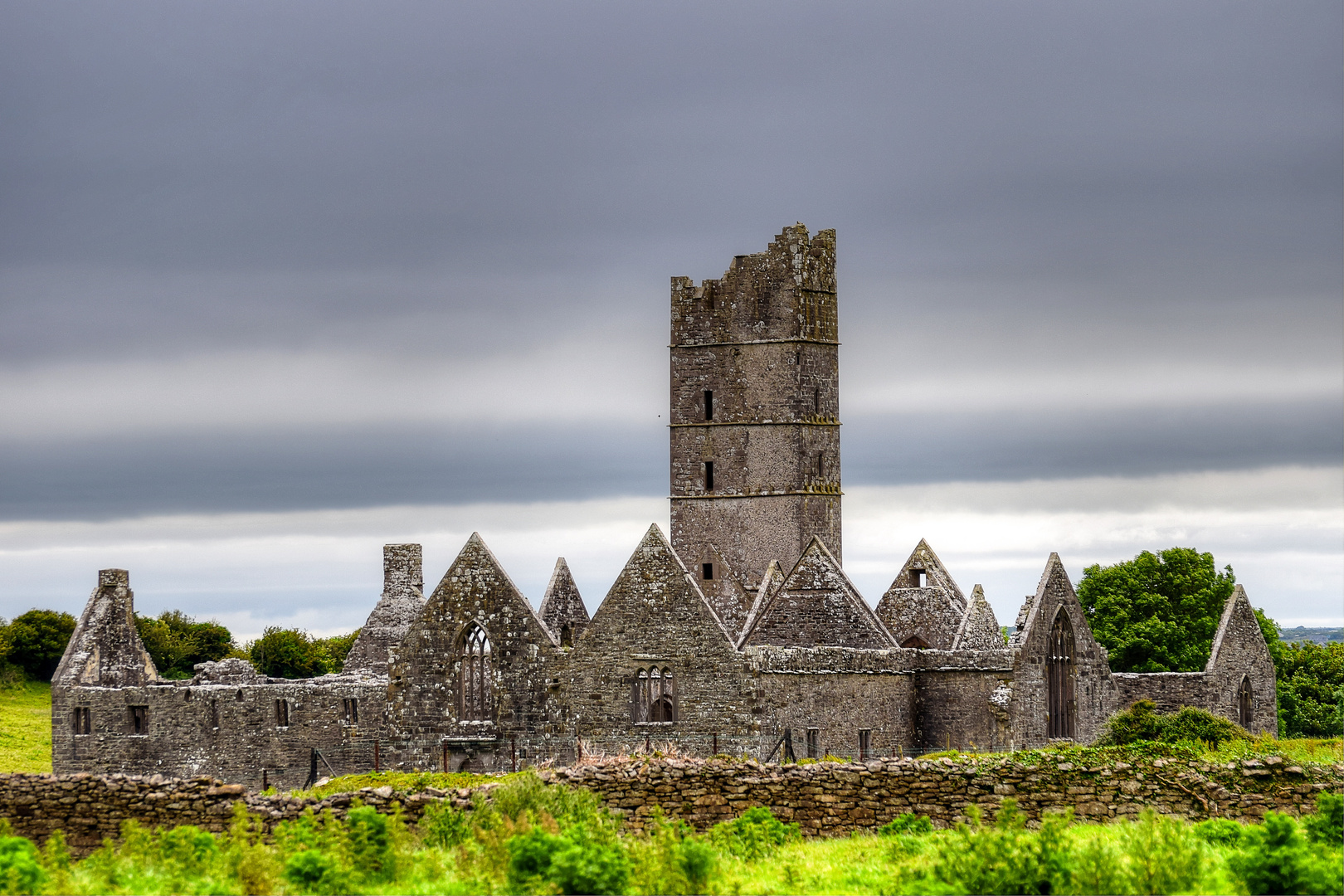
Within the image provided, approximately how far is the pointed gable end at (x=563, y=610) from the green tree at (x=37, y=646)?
3869 centimetres

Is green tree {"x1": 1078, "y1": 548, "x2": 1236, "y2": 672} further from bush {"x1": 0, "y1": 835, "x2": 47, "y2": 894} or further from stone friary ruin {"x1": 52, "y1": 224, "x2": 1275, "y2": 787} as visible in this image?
bush {"x1": 0, "y1": 835, "x2": 47, "y2": 894}

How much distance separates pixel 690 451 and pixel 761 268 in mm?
5133

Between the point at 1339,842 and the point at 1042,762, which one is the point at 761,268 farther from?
the point at 1339,842

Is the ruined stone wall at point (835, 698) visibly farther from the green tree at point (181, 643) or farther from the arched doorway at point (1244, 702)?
the green tree at point (181, 643)

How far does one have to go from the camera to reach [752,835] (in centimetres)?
2539

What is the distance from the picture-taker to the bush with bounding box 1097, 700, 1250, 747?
126ft

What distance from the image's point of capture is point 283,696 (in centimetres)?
4797

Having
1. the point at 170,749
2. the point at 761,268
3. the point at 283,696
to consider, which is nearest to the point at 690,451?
the point at 761,268

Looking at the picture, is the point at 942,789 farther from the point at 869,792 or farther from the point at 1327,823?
the point at 1327,823

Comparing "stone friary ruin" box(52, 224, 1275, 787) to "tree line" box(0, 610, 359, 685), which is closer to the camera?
"stone friary ruin" box(52, 224, 1275, 787)

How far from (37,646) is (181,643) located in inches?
264

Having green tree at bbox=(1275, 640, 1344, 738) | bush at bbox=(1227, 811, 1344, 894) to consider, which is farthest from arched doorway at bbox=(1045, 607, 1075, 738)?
bush at bbox=(1227, 811, 1344, 894)

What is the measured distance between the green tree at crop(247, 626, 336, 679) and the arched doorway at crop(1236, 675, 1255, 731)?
1671 inches

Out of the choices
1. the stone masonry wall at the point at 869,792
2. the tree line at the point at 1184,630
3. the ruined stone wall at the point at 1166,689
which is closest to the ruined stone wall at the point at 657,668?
the stone masonry wall at the point at 869,792
